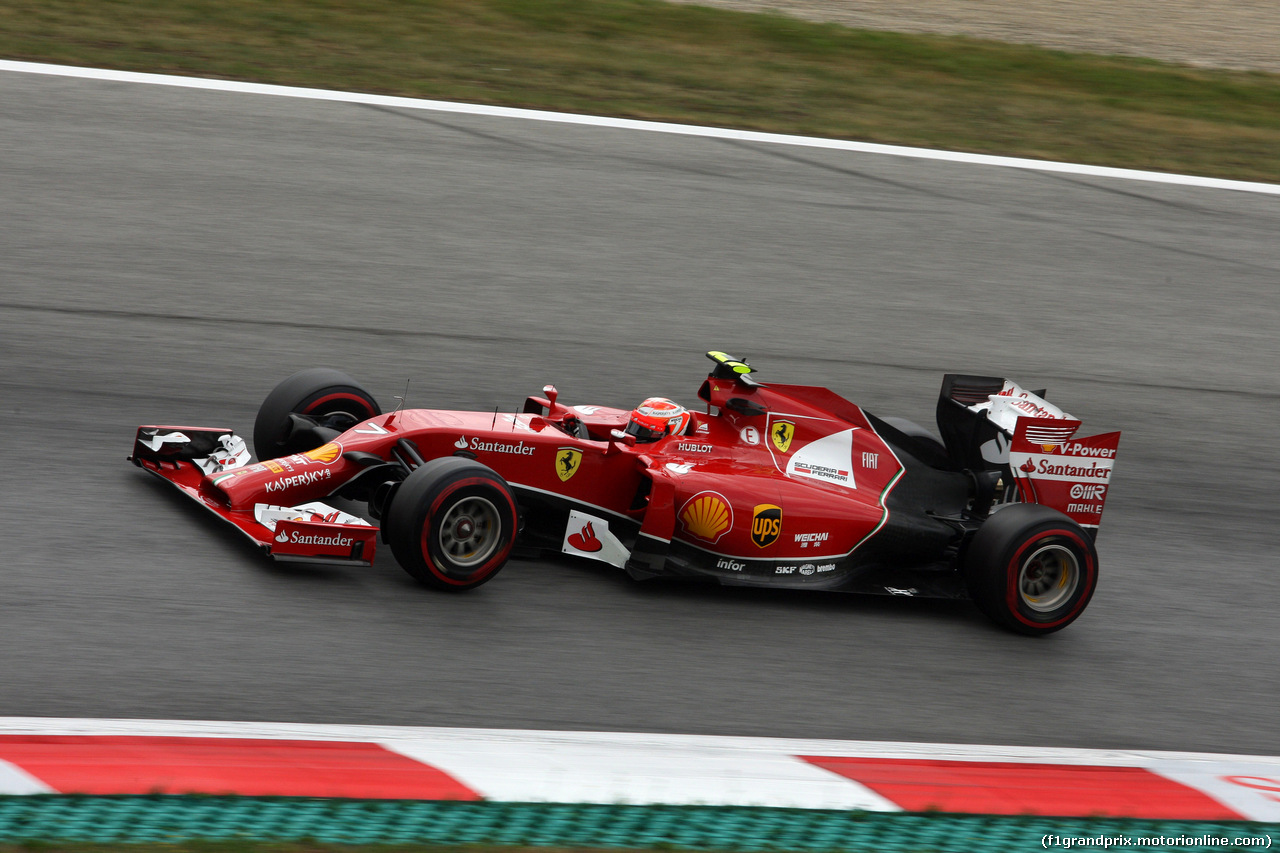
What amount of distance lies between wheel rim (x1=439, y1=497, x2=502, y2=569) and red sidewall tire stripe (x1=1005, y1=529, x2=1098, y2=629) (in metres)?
2.46

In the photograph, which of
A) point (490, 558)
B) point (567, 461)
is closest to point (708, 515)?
point (567, 461)

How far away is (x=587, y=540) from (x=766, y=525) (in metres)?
0.85

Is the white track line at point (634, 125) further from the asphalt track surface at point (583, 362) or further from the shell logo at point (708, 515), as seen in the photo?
the shell logo at point (708, 515)

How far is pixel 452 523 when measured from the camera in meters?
6.11

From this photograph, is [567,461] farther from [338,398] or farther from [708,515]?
[338,398]

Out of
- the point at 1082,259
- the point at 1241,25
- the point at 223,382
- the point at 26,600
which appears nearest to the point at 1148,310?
the point at 1082,259

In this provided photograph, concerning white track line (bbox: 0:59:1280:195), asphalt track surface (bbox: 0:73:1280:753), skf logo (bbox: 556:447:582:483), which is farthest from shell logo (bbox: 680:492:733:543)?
white track line (bbox: 0:59:1280:195)

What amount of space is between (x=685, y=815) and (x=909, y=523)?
8.91 ft

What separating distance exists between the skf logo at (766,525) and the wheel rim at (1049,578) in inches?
47.4

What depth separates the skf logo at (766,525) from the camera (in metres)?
6.65

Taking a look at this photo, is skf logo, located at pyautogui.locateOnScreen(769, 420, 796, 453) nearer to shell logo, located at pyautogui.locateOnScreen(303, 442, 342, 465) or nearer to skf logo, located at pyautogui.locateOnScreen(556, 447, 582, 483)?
skf logo, located at pyautogui.locateOnScreen(556, 447, 582, 483)

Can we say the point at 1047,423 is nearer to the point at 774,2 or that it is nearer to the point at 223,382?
the point at 223,382

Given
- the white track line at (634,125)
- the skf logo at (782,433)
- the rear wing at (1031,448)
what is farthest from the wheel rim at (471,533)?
the white track line at (634,125)

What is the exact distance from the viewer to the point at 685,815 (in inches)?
185
